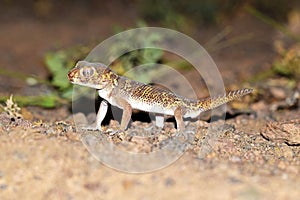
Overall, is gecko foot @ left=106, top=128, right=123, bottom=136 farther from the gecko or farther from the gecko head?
the gecko head

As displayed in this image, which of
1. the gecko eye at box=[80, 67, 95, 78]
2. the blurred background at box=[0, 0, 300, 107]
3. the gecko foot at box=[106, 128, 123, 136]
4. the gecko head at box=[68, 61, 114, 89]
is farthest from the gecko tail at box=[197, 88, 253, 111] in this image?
the blurred background at box=[0, 0, 300, 107]

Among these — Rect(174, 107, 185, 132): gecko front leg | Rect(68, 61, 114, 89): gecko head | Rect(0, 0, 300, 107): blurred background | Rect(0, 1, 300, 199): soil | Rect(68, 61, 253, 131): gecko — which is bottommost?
Rect(0, 1, 300, 199): soil

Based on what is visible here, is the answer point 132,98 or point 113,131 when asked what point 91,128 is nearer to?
point 113,131

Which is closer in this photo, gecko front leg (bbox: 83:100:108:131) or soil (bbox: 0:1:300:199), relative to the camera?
soil (bbox: 0:1:300:199)

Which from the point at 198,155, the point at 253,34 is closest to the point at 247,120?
the point at 198,155

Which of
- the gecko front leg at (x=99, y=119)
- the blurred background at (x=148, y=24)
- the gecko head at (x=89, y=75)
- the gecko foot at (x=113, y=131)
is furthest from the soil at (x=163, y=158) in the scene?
the gecko head at (x=89, y=75)

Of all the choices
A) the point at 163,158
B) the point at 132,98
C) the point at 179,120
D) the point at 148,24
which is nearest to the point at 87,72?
the point at 132,98

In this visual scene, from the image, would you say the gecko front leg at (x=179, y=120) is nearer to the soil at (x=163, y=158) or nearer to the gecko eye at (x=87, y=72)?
the soil at (x=163, y=158)
